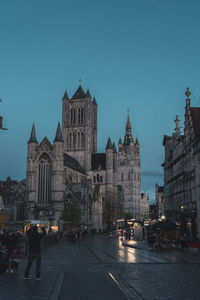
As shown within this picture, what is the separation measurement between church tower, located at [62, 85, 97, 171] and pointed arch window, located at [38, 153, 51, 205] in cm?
2863

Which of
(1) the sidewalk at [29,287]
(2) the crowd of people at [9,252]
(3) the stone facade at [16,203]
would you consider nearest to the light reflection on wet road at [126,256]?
(2) the crowd of people at [9,252]

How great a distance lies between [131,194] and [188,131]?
12069cm

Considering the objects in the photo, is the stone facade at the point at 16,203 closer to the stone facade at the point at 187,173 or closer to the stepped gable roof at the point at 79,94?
the stepped gable roof at the point at 79,94

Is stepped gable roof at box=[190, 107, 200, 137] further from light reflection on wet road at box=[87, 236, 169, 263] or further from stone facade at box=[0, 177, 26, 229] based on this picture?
stone facade at box=[0, 177, 26, 229]

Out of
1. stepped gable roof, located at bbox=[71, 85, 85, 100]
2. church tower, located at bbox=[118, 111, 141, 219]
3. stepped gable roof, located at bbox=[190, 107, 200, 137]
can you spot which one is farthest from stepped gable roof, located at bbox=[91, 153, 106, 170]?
stepped gable roof, located at bbox=[190, 107, 200, 137]

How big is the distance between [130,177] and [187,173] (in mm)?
119203

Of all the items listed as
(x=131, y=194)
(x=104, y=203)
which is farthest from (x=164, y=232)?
(x=131, y=194)

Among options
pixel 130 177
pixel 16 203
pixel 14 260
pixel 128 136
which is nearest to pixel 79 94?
pixel 16 203

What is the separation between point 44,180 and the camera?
83875mm

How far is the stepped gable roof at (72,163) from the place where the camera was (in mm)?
95562

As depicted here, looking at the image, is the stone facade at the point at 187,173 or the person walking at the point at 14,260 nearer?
the person walking at the point at 14,260

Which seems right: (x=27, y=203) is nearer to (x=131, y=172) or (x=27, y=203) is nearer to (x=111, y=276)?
(x=111, y=276)

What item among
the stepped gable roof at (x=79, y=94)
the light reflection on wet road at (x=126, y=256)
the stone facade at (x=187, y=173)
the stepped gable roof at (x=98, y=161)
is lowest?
the light reflection on wet road at (x=126, y=256)

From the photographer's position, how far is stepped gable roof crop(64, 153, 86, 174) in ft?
314
